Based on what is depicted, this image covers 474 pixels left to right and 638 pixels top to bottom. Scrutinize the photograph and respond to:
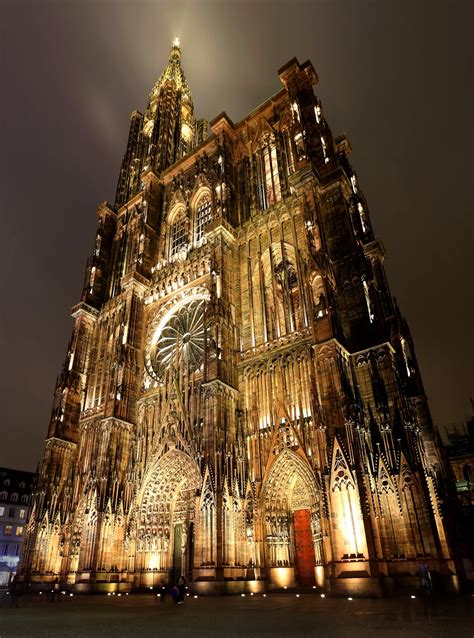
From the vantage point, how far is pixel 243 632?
7941 millimetres

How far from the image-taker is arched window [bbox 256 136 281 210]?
3159 centimetres

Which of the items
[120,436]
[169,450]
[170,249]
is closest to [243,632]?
[169,450]

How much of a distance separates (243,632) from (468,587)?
569 inches

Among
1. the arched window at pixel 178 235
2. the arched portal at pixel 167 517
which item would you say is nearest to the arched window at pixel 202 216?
the arched window at pixel 178 235

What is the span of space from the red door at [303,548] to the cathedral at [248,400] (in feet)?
0.29

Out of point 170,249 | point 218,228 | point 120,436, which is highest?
point 170,249

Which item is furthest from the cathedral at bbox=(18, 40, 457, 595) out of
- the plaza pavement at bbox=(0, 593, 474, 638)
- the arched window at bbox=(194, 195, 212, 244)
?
the plaza pavement at bbox=(0, 593, 474, 638)

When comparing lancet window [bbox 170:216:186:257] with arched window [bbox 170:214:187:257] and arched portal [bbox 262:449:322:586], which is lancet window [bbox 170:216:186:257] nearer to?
arched window [bbox 170:214:187:257]

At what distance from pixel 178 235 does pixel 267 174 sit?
9446 mm

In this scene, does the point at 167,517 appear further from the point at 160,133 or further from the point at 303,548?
the point at 160,133

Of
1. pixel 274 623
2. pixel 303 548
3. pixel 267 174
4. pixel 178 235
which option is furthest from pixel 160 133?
pixel 274 623

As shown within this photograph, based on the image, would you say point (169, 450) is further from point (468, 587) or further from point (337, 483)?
point (468, 587)

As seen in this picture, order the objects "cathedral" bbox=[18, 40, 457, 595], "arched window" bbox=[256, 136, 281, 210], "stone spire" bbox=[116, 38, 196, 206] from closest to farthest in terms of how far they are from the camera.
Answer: "cathedral" bbox=[18, 40, 457, 595] < "arched window" bbox=[256, 136, 281, 210] < "stone spire" bbox=[116, 38, 196, 206]

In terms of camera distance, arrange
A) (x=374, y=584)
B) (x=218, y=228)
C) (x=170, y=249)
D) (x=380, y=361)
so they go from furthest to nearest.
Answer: (x=170, y=249)
(x=218, y=228)
(x=380, y=361)
(x=374, y=584)
